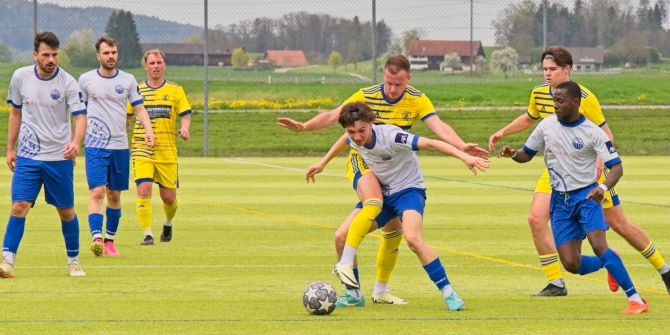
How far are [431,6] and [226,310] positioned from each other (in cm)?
2767

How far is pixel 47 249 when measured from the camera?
14.8 m

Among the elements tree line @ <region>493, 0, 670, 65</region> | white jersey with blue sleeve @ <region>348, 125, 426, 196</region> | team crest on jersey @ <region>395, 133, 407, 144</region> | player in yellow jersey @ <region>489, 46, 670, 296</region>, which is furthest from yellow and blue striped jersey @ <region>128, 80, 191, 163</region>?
tree line @ <region>493, 0, 670, 65</region>

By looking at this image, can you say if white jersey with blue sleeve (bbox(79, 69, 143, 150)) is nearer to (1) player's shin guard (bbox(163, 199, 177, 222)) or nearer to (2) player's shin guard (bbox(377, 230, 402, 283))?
(1) player's shin guard (bbox(163, 199, 177, 222))

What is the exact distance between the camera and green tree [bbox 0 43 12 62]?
33875mm

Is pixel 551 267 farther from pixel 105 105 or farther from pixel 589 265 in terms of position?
pixel 105 105

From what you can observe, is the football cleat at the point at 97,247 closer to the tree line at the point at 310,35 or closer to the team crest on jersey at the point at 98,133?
the team crest on jersey at the point at 98,133

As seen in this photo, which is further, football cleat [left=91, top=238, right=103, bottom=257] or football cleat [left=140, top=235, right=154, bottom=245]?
football cleat [left=140, top=235, right=154, bottom=245]

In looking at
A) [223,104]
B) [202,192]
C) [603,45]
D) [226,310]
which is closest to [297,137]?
[223,104]

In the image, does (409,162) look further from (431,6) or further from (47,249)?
(431,6)

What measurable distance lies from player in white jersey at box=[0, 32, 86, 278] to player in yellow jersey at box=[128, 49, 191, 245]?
3.05m

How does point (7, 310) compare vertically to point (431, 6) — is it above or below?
below

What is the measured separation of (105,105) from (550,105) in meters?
4.92

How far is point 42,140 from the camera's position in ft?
41.0

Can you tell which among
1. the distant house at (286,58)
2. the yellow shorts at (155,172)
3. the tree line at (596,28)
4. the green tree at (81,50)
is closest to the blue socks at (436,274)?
the yellow shorts at (155,172)
